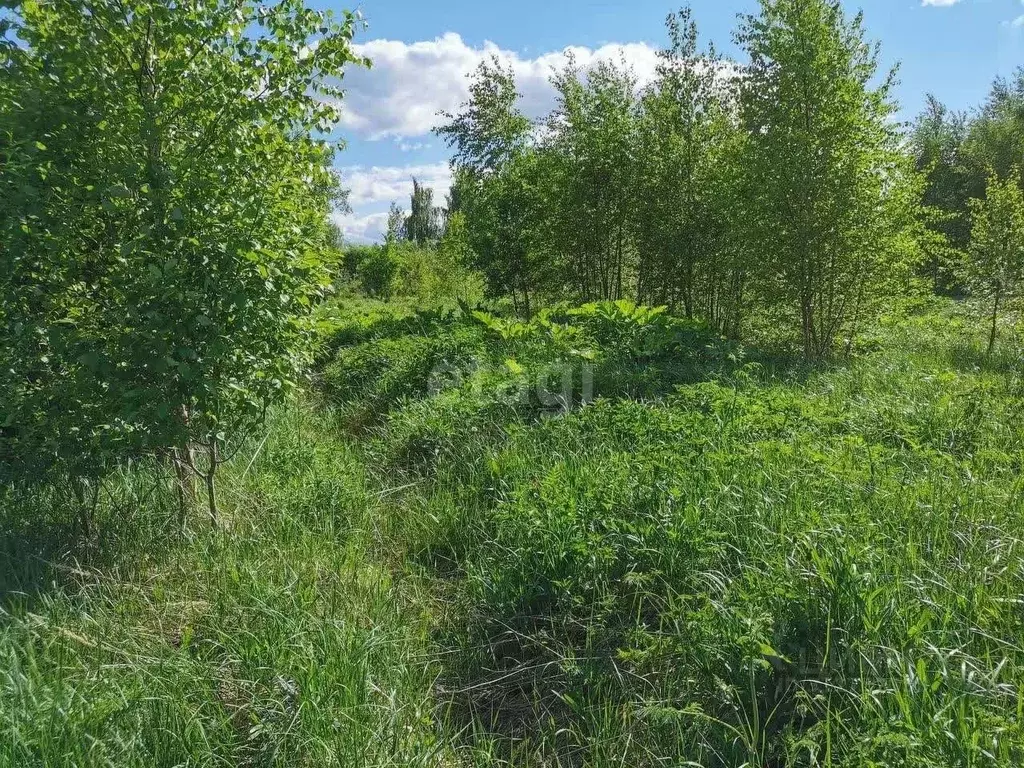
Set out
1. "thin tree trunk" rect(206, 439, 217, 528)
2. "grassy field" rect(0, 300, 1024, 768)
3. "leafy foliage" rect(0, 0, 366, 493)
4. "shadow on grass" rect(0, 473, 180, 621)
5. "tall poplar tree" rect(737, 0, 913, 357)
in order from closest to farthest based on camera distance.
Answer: "grassy field" rect(0, 300, 1024, 768), "leafy foliage" rect(0, 0, 366, 493), "shadow on grass" rect(0, 473, 180, 621), "thin tree trunk" rect(206, 439, 217, 528), "tall poplar tree" rect(737, 0, 913, 357)

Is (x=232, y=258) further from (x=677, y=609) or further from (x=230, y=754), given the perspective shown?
(x=677, y=609)

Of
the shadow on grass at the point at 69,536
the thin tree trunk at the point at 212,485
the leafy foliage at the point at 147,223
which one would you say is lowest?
the shadow on grass at the point at 69,536

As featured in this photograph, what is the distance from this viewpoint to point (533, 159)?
43.2ft

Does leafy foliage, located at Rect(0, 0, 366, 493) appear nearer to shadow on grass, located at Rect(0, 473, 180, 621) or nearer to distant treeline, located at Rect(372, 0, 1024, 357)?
shadow on grass, located at Rect(0, 473, 180, 621)

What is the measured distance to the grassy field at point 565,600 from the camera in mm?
2129

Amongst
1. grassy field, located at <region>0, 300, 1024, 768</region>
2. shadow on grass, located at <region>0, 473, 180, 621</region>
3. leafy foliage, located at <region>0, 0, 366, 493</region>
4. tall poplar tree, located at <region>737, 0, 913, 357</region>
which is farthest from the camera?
tall poplar tree, located at <region>737, 0, 913, 357</region>

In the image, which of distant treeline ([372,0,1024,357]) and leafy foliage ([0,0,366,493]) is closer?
leafy foliage ([0,0,366,493])

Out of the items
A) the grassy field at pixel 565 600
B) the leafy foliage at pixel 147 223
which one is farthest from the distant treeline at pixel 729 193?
the leafy foliage at pixel 147 223

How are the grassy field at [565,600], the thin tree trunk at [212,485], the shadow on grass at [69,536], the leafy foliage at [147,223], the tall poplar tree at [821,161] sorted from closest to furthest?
the grassy field at [565,600]
the leafy foliage at [147,223]
the shadow on grass at [69,536]
the thin tree trunk at [212,485]
the tall poplar tree at [821,161]

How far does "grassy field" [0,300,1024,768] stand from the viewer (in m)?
2.13

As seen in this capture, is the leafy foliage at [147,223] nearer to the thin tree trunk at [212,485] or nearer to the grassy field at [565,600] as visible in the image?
the thin tree trunk at [212,485]

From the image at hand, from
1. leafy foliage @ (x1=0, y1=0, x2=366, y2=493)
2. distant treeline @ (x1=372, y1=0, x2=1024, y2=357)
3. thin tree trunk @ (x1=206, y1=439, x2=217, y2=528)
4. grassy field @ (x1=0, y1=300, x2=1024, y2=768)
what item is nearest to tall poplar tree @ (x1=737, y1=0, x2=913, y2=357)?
distant treeline @ (x1=372, y1=0, x2=1024, y2=357)

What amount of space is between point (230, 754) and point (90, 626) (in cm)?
125

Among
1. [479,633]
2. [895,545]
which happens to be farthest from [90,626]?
[895,545]
